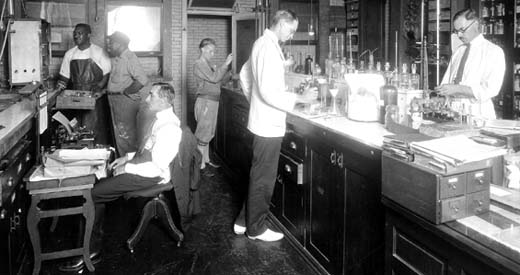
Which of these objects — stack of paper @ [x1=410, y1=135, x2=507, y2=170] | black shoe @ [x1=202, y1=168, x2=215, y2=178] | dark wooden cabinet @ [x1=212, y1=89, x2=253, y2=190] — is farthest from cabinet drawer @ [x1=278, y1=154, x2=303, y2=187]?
black shoe @ [x1=202, y1=168, x2=215, y2=178]

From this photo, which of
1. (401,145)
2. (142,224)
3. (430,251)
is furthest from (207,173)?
(430,251)

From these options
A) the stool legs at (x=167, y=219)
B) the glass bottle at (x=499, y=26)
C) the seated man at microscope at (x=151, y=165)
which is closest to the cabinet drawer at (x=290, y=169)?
the seated man at microscope at (x=151, y=165)

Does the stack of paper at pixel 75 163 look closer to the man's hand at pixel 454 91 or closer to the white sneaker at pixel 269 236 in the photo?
the white sneaker at pixel 269 236

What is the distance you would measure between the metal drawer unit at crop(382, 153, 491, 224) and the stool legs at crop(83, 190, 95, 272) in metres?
2.26

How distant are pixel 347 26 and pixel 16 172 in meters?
8.12

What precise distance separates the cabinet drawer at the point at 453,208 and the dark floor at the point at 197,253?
178cm

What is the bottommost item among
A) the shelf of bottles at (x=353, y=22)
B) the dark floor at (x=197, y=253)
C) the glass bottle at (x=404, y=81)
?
the dark floor at (x=197, y=253)

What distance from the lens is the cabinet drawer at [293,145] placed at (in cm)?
372

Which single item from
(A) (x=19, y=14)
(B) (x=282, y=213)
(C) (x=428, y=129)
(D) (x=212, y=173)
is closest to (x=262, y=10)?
(D) (x=212, y=173)

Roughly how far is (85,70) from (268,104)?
155 inches

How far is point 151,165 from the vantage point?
3.72 meters

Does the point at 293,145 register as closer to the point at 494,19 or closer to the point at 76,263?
the point at 76,263

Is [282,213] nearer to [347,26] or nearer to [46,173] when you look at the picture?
[46,173]

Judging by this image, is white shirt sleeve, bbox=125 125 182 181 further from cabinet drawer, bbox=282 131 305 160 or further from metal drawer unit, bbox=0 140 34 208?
cabinet drawer, bbox=282 131 305 160
